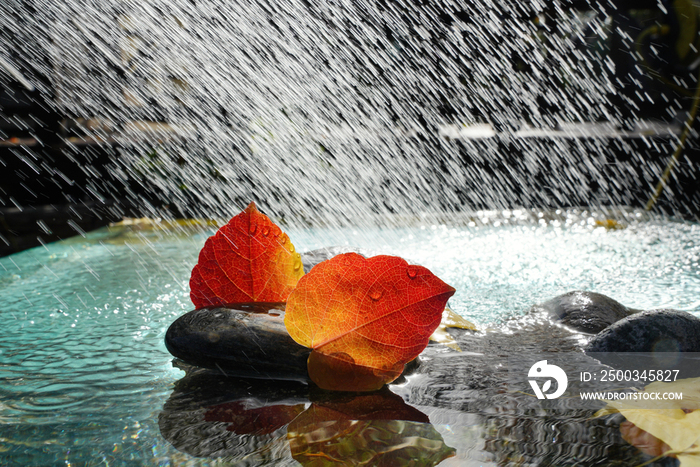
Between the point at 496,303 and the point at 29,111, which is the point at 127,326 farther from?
the point at 29,111

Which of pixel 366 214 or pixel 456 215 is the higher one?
pixel 456 215

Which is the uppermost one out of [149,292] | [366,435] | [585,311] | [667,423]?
[585,311]

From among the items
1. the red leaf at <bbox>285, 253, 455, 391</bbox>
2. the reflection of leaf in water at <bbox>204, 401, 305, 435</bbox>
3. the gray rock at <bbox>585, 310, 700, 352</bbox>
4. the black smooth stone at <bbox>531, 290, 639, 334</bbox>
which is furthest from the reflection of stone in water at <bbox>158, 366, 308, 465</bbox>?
the black smooth stone at <bbox>531, 290, 639, 334</bbox>

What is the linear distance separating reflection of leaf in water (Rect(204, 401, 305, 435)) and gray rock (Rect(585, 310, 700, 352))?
1151 mm

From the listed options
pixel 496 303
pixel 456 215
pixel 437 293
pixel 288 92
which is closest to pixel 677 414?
pixel 437 293

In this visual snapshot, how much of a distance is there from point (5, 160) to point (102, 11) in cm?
200

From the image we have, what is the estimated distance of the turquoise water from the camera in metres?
1.24

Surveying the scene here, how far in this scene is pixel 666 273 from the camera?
3.16 meters

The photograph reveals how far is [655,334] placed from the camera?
5.40 ft

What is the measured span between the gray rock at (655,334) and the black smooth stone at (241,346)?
1.12 metres

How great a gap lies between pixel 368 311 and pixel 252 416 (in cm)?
44

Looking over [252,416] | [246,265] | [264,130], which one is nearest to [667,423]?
[252,416]

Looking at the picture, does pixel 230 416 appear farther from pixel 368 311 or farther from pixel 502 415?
pixel 502 415

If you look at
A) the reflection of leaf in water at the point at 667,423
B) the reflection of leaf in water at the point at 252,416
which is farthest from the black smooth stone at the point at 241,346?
the reflection of leaf in water at the point at 667,423
